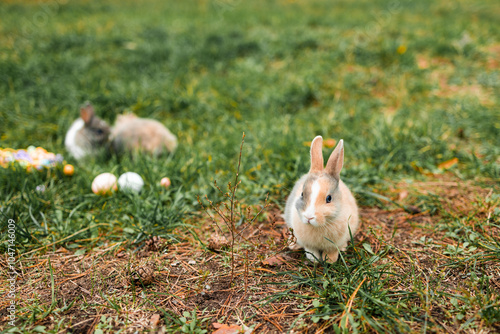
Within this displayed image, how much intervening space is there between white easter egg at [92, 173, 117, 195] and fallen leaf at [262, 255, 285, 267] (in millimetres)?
1477

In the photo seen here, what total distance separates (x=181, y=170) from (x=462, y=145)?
2939mm

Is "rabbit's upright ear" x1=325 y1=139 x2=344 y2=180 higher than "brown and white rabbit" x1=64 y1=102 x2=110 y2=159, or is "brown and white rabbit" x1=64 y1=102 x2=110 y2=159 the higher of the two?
"rabbit's upright ear" x1=325 y1=139 x2=344 y2=180

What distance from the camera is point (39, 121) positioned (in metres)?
4.49

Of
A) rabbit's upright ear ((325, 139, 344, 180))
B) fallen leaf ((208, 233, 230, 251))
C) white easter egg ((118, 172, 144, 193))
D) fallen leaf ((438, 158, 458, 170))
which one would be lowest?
fallen leaf ((208, 233, 230, 251))

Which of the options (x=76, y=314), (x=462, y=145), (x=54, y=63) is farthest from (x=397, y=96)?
(x=54, y=63)

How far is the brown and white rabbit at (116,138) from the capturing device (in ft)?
12.9

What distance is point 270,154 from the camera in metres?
3.56

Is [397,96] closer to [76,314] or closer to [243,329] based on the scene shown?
[243,329]

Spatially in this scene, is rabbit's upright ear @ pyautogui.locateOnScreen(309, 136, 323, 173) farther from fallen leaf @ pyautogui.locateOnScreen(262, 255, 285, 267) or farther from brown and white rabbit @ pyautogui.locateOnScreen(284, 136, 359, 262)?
fallen leaf @ pyautogui.locateOnScreen(262, 255, 285, 267)

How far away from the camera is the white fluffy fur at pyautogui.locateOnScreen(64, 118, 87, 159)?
12.8 feet

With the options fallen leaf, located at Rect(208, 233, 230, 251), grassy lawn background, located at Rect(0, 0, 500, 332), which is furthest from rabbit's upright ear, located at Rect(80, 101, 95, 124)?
fallen leaf, located at Rect(208, 233, 230, 251)

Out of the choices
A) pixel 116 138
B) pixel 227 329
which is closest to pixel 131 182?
pixel 116 138

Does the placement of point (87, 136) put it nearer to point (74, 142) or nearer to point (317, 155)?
point (74, 142)
